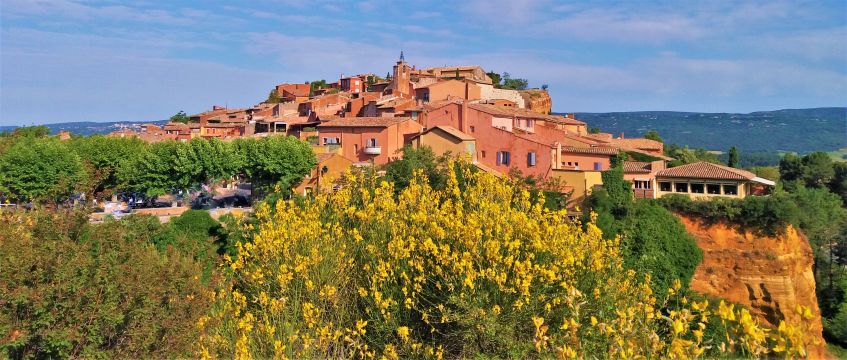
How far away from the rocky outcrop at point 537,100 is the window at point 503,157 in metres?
26.8

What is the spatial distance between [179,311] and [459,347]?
17.7ft

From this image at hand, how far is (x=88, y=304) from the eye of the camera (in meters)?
10.8

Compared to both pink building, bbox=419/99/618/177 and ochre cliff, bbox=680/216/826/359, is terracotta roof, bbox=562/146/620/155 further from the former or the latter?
ochre cliff, bbox=680/216/826/359

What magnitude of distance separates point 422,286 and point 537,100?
58.8 meters

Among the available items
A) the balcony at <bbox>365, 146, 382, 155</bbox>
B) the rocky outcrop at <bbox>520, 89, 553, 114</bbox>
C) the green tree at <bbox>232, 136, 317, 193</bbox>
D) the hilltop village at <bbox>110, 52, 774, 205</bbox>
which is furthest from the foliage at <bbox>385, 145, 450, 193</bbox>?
the rocky outcrop at <bbox>520, 89, 553, 114</bbox>

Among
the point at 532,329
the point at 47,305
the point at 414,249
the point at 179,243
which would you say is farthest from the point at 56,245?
the point at 179,243

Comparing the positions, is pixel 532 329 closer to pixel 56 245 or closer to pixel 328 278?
pixel 328 278

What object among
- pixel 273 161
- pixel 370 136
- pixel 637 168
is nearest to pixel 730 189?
pixel 637 168

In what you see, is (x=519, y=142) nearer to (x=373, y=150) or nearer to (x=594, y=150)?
(x=594, y=150)

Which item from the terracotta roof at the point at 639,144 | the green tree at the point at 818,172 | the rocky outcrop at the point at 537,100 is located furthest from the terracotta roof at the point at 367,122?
the green tree at the point at 818,172

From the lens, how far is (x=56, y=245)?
11.5 metres

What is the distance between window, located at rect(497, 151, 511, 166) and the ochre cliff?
10.4m

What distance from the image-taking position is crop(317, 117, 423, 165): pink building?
4141 cm

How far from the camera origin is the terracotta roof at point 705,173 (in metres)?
34.7
